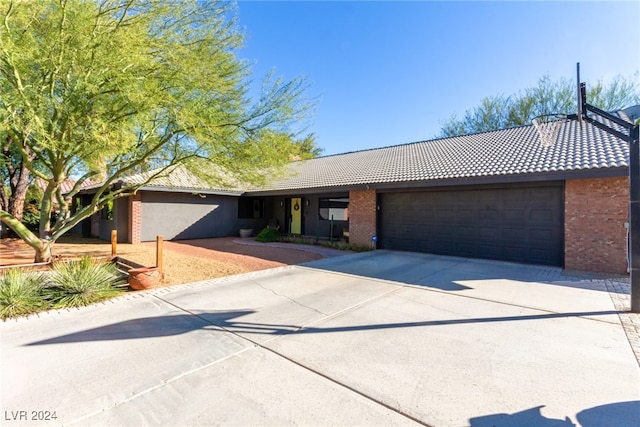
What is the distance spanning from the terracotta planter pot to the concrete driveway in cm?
37

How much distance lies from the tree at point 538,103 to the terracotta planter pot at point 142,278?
990 inches

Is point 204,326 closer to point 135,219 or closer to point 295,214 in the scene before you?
point 135,219

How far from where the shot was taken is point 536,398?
2.67m

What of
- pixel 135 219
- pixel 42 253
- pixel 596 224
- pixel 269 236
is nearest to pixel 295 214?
pixel 269 236

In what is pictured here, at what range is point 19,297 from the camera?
194 inches

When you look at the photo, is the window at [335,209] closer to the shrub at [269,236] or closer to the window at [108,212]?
the shrub at [269,236]

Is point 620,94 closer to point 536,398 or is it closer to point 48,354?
point 536,398

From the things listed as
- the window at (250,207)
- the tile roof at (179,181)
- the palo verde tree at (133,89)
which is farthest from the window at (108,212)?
the palo verde tree at (133,89)

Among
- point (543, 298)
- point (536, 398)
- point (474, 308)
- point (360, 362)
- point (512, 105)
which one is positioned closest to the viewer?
point (536, 398)

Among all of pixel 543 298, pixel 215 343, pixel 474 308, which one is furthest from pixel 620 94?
pixel 215 343

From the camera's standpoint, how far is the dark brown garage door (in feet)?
28.6

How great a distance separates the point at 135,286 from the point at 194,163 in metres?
3.33

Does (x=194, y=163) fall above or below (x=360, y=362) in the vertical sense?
above

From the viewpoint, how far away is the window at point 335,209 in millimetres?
13859
